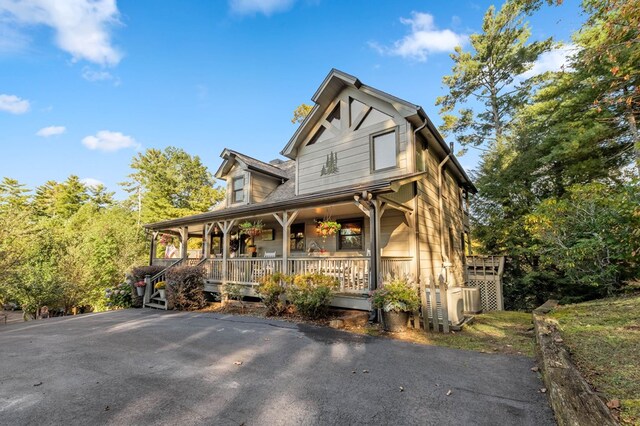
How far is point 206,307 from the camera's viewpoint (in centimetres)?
1073

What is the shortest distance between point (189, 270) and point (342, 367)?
320 inches

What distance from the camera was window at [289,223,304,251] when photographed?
12250 mm

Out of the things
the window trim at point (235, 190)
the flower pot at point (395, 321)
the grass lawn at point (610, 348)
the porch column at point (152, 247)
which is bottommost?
the flower pot at point (395, 321)

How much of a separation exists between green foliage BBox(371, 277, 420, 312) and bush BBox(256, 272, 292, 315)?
2806 mm

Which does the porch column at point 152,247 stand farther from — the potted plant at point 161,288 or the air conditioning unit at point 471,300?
the air conditioning unit at point 471,300

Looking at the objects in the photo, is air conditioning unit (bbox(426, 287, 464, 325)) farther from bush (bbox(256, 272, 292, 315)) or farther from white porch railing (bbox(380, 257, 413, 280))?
bush (bbox(256, 272, 292, 315))

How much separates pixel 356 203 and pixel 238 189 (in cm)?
818

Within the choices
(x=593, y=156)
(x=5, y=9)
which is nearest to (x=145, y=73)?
(x=5, y=9)

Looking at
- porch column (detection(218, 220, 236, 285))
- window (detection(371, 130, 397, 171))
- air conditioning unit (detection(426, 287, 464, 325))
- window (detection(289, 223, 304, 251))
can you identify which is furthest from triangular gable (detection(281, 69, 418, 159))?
air conditioning unit (detection(426, 287, 464, 325))

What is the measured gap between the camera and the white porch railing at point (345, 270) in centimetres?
803

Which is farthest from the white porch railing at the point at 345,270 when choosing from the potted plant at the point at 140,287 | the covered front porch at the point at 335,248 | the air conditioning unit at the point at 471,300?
the potted plant at the point at 140,287

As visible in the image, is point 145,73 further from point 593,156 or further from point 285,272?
point 593,156

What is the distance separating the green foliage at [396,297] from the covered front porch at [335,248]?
477 millimetres

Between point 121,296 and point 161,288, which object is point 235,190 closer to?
point 161,288
